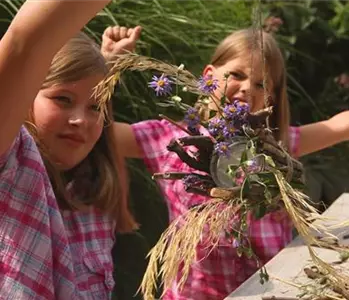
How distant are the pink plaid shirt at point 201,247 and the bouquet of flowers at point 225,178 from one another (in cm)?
68

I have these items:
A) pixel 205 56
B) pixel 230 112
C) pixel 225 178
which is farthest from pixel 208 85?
pixel 205 56

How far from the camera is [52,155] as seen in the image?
2.35 meters

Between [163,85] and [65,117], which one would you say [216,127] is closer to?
[163,85]

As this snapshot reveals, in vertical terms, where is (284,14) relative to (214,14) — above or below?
below

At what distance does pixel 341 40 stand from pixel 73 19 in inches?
177

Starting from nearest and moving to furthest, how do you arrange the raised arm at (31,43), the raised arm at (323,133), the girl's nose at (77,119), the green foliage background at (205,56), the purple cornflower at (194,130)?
the raised arm at (31,43), the purple cornflower at (194,130), the girl's nose at (77,119), the raised arm at (323,133), the green foliage background at (205,56)

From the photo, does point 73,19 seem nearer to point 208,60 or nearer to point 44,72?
point 44,72

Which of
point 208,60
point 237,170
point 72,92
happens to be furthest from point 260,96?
point 208,60

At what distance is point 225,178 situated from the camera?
6.31 ft

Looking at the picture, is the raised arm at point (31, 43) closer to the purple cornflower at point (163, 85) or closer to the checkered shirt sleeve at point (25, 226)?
the checkered shirt sleeve at point (25, 226)

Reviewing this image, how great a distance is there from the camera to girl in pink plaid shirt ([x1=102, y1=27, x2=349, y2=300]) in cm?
278

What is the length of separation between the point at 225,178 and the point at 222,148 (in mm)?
69

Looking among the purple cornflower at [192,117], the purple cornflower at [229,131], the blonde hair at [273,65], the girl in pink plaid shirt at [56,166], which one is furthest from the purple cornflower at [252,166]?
the blonde hair at [273,65]

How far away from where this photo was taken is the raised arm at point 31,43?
4.59 feet
